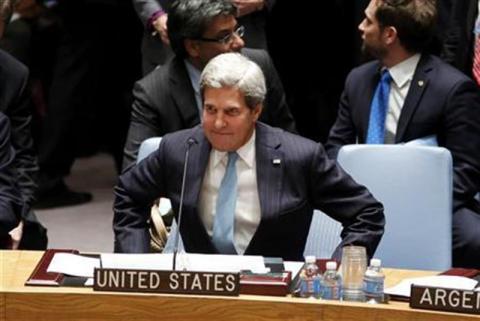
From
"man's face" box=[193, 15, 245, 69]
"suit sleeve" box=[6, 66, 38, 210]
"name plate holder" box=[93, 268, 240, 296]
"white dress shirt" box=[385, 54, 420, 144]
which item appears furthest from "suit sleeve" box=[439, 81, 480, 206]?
"name plate holder" box=[93, 268, 240, 296]

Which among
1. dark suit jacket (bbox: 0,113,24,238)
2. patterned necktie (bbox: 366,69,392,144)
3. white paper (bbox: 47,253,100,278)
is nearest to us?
white paper (bbox: 47,253,100,278)

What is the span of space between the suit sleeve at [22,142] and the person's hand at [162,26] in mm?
823

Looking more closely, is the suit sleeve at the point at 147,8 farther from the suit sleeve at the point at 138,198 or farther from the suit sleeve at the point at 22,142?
the suit sleeve at the point at 138,198

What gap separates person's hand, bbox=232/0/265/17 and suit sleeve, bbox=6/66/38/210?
107 centimetres

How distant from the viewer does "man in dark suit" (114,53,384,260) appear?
3.93 meters

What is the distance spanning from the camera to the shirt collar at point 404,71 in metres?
5.08

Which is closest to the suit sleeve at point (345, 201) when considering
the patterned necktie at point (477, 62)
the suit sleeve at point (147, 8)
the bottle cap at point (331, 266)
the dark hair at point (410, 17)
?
the bottle cap at point (331, 266)

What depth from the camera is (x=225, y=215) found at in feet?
13.0

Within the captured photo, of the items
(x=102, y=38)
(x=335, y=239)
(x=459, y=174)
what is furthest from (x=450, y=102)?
(x=102, y=38)

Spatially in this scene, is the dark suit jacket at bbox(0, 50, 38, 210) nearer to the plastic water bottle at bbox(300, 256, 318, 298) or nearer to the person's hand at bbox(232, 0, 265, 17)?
the person's hand at bbox(232, 0, 265, 17)

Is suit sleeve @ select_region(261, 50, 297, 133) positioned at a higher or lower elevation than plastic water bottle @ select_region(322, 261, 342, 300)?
higher

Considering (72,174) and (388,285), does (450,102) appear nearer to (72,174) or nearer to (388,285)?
(388,285)

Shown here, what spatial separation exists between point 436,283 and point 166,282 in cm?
71

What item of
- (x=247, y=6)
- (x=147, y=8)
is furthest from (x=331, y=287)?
(x=147, y=8)
